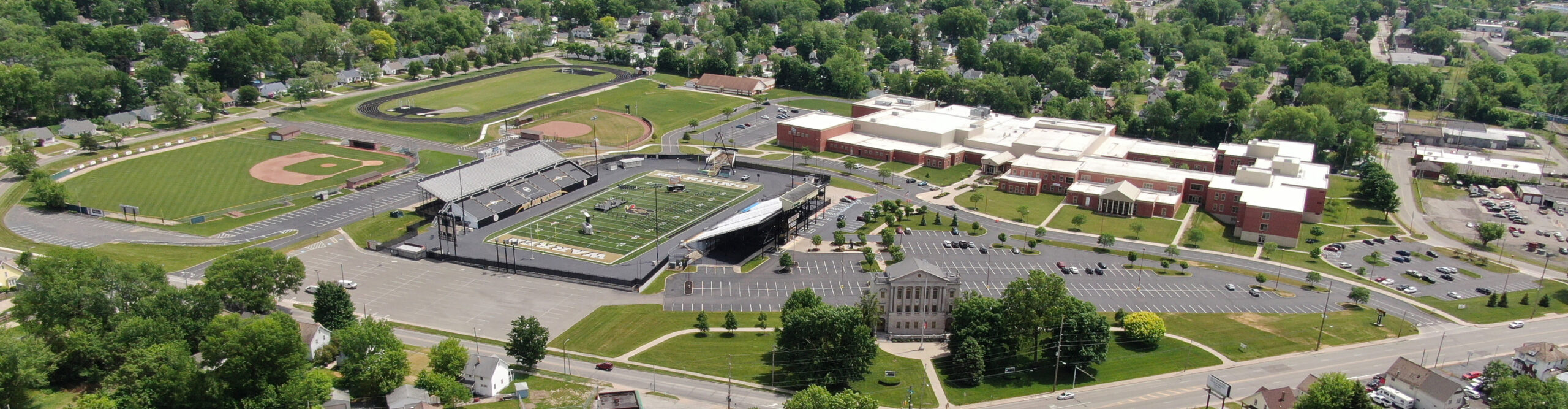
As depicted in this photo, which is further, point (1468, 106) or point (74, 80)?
point (1468, 106)

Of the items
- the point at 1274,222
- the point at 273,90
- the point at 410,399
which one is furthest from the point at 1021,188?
the point at 273,90

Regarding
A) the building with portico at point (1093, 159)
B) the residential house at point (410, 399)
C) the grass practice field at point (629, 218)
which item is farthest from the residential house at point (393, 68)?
the residential house at point (410, 399)

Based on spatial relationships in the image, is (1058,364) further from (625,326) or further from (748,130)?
(748,130)

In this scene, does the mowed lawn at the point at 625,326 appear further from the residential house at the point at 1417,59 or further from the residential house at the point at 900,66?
the residential house at the point at 1417,59

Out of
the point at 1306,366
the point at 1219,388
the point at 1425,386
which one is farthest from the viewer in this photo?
the point at 1306,366

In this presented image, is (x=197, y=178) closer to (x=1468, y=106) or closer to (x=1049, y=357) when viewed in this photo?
(x=1049, y=357)

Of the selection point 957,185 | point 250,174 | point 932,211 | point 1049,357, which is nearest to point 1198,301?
point 1049,357

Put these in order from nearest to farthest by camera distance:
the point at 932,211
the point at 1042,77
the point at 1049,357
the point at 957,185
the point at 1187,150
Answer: the point at 1049,357 < the point at 932,211 < the point at 957,185 < the point at 1187,150 < the point at 1042,77
